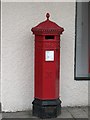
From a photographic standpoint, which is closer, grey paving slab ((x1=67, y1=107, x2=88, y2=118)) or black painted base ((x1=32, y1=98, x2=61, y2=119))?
black painted base ((x1=32, y1=98, x2=61, y2=119))

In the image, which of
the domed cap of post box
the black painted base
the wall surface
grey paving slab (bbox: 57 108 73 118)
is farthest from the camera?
the wall surface

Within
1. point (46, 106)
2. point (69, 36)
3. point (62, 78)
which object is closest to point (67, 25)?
point (69, 36)

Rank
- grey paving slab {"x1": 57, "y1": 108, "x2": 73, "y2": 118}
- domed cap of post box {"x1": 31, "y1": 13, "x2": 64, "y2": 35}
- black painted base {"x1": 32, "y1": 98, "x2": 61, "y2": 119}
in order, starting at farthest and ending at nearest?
grey paving slab {"x1": 57, "y1": 108, "x2": 73, "y2": 118}, black painted base {"x1": 32, "y1": 98, "x2": 61, "y2": 119}, domed cap of post box {"x1": 31, "y1": 13, "x2": 64, "y2": 35}

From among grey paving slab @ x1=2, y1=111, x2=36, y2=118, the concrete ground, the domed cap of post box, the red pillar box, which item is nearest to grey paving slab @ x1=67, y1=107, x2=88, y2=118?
the concrete ground

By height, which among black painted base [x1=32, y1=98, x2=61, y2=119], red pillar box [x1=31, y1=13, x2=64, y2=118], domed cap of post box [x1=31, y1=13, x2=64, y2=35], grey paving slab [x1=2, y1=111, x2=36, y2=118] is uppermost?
domed cap of post box [x1=31, y1=13, x2=64, y2=35]

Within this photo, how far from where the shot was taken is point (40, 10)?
6.12m

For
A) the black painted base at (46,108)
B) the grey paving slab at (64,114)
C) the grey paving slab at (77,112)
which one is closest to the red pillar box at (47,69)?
the black painted base at (46,108)

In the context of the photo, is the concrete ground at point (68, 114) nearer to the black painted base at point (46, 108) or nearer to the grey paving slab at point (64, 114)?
the grey paving slab at point (64, 114)

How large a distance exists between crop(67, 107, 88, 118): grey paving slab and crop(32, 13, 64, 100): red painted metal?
0.53 meters

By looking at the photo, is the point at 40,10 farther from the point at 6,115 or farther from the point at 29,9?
the point at 6,115

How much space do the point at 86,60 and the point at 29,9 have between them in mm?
1541

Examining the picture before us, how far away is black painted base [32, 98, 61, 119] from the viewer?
5.71 meters

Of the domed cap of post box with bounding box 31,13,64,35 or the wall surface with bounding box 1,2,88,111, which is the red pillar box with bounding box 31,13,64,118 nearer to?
the domed cap of post box with bounding box 31,13,64,35

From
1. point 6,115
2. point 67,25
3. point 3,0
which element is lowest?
point 6,115
